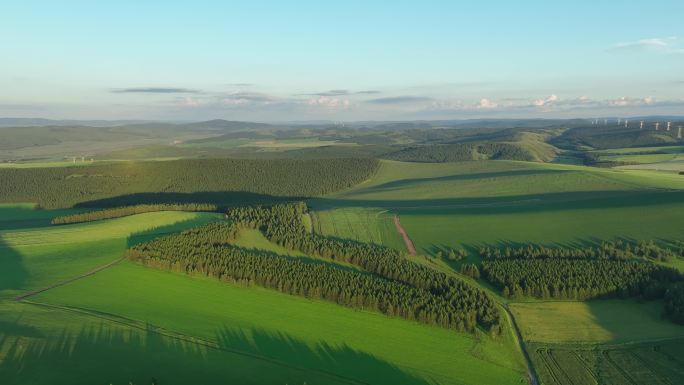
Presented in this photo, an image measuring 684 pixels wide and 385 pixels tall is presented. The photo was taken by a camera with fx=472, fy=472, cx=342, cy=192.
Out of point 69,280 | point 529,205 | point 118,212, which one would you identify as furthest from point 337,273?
point 118,212

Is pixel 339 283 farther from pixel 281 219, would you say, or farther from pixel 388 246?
pixel 281 219

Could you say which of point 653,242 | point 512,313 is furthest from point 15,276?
point 653,242

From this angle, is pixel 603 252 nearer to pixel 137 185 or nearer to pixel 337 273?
pixel 337 273

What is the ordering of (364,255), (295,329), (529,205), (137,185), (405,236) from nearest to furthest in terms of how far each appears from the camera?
(295,329) < (364,255) < (405,236) < (529,205) < (137,185)

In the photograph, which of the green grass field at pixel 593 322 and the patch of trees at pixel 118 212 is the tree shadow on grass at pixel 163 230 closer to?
the patch of trees at pixel 118 212

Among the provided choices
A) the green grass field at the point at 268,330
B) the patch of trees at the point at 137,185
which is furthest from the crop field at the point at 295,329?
the patch of trees at the point at 137,185

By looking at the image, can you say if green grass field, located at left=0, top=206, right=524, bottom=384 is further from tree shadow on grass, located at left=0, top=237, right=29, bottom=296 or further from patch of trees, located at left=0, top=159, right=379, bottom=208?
patch of trees, located at left=0, top=159, right=379, bottom=208

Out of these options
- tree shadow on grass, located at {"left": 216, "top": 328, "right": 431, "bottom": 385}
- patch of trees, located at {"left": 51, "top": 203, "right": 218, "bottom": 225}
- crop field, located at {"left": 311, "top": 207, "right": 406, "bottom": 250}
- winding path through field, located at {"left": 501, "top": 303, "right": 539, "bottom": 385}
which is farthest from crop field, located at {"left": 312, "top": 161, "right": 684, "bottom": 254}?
tree shadow on grass, located at {"left": 216, "top": 328, "right": 431, "bottom": 385}

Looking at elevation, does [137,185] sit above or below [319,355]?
below
